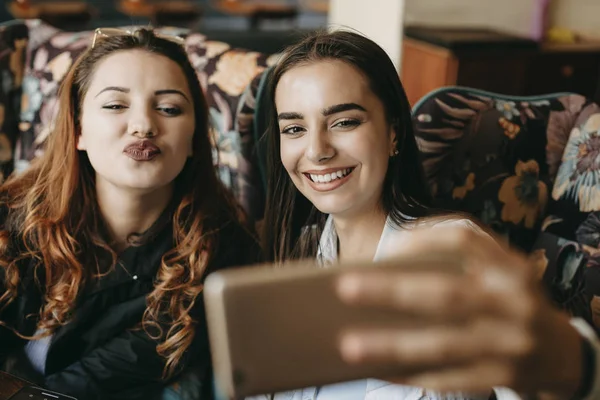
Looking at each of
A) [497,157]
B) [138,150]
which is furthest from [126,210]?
[497,157]

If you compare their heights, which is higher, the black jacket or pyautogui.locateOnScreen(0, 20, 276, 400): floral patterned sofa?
pyautogui.locateOnScreen(0, 20, 276, 400): floral patterned sofa

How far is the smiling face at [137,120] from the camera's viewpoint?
127cm

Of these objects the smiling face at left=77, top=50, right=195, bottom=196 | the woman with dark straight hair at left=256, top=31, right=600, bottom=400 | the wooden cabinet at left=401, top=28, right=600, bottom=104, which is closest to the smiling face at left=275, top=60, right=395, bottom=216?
the woman with dark straight hair at left=256, top=31, right=600, bottom=400

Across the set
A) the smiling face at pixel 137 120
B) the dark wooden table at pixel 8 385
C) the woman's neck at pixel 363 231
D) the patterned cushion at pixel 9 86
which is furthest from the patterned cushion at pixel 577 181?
the patterned cushion at pixel 9 86

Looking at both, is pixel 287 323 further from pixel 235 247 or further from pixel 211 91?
pixel 211 91

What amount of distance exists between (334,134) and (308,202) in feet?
0.86

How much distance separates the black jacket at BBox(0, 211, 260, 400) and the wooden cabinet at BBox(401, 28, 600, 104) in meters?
1.84

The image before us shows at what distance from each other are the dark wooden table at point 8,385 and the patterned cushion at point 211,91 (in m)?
0.73

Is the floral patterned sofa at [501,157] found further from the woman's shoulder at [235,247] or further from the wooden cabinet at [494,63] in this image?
the wooden cabinet at [494,63]

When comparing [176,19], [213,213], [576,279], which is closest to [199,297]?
[213,213]

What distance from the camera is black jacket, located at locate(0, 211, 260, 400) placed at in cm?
132

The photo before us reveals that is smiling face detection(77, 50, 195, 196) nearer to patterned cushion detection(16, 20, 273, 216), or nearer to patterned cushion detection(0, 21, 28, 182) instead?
patterned cushion detection(16, 20, 273, 216)

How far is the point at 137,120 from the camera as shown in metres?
1.26

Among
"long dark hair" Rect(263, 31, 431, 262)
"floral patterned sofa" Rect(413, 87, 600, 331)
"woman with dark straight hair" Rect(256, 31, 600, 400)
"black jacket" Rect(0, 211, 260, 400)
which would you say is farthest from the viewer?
"floral patterned sofa" Rect(413, 87, 600, 331)
